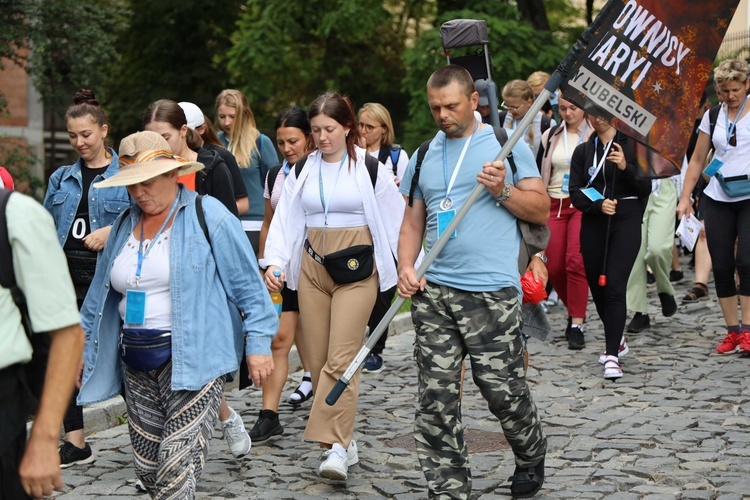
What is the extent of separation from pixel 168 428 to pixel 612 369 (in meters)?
4.76

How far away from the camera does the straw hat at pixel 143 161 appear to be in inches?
186

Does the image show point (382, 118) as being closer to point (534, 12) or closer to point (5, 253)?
point (5, 253)

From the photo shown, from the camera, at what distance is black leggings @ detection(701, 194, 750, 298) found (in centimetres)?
923

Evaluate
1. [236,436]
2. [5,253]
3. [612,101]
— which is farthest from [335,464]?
[5,253]

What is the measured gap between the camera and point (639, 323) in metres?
10.8

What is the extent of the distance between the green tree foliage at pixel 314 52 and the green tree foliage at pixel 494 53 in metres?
2.21

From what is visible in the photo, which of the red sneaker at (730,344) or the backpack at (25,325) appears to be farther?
the red sneaker at (730,344)

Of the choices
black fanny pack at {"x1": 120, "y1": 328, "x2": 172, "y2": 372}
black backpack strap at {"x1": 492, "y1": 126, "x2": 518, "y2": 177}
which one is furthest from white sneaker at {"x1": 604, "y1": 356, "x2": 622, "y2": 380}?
black fanny pack at {"x1": 120, "y1": 328, "x2": 172, "y2": 372}

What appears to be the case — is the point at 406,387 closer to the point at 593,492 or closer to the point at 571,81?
the point at 593,492

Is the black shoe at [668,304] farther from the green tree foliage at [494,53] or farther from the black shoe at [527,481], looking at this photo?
the green tree foliage at [494,53]

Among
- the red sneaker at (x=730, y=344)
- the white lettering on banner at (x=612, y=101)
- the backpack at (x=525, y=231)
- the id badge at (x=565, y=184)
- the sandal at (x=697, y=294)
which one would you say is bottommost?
the sandal at (x=697, y=294)

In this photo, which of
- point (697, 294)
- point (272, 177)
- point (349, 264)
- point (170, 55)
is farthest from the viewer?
point (170, 55)

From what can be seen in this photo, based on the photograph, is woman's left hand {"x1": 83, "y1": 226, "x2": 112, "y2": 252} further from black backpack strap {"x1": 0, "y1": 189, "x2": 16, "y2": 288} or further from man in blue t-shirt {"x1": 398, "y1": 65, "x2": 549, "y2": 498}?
black backpack strap {"x1": 0, "y1": 189, "x2": 16, "y2": 288}

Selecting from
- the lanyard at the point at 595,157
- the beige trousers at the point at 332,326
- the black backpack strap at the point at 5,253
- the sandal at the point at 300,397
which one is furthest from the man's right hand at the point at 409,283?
the lanyard at the point at 595,157
